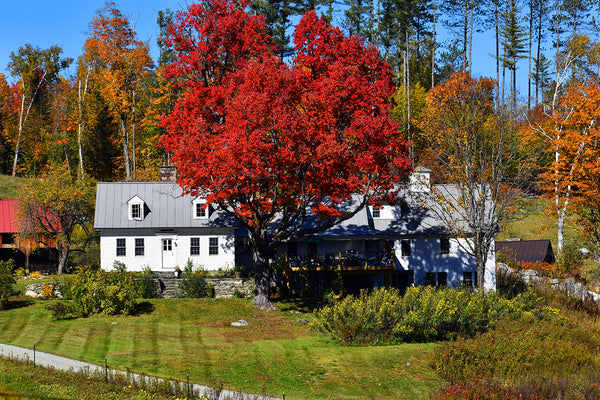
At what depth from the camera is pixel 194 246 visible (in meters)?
41.8

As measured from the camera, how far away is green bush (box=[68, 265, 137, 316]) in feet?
105

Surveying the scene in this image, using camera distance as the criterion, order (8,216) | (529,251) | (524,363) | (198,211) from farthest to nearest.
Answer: (8,216) → (529,251) → (198,211) → (524,363)

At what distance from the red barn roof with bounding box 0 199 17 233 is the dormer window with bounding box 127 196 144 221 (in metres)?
11.9

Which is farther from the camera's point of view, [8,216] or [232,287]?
[8,216]

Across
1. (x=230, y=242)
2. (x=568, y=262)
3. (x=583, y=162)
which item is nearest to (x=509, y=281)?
(x=568, y=262)

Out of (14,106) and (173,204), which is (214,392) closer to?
(173,204)

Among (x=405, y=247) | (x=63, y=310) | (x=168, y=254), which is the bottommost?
(x=63, y=310)

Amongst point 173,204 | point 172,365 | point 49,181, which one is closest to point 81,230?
point 49,181

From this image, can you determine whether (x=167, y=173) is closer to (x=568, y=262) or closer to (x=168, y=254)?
(x=168, y=254)

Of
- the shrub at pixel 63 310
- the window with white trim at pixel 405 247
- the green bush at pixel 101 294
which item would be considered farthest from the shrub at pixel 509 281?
A: the shrub at pixel 63 310

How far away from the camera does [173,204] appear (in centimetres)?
4238

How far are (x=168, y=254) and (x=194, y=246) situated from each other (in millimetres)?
1809

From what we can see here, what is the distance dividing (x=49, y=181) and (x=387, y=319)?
100 ft

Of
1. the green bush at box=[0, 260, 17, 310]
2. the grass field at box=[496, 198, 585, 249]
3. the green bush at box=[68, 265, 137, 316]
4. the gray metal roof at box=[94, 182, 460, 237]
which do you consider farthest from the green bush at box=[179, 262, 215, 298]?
the grass field at box=[496, 198, 585, 249]
